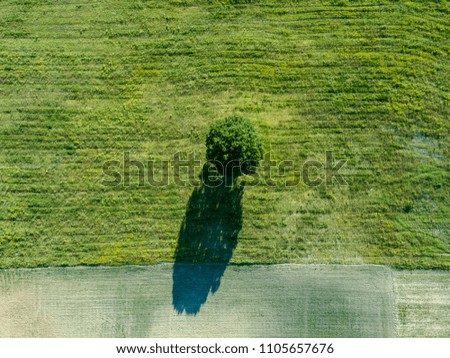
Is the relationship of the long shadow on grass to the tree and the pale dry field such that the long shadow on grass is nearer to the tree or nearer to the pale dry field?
the tree

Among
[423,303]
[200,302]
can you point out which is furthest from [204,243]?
[423,303]

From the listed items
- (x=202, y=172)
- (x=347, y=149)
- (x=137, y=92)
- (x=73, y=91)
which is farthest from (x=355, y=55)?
(x=73, y=91)

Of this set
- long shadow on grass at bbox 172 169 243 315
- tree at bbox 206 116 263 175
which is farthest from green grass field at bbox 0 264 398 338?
tree at bbox 206 116 263 175

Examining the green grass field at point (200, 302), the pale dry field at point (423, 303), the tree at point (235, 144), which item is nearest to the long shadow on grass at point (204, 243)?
the green grass field at point (200, 302)

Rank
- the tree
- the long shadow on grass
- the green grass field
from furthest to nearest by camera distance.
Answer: the long shadow on grass < the green grass field < the tree

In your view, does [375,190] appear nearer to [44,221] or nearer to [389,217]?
[389,217]

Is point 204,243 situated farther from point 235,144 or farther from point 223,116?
point 223,116
